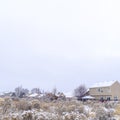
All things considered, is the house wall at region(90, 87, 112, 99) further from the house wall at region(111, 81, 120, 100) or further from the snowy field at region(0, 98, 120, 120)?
the snowy field at region(0, 98, 120, 120)

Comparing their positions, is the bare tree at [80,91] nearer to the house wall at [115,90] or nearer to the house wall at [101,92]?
the house wall at [101,92]

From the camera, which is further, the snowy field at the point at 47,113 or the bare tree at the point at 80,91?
the bare tree at the point at 80,91

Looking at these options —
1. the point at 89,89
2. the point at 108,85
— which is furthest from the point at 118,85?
the point at 89,89

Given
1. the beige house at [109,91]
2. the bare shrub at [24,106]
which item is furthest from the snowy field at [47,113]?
the beige house at [109,91]

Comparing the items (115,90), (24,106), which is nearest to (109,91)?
(115,90)

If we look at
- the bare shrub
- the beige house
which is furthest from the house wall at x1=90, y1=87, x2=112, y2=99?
the bare shrub

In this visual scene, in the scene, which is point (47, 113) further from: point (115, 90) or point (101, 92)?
point (101, 92)

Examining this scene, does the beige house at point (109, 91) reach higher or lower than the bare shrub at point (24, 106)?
higher

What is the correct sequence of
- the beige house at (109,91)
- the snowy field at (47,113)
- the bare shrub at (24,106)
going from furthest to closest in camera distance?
the beige house at (109,91) → the bare shrub at (24,106) → the snowy field at (47,113)

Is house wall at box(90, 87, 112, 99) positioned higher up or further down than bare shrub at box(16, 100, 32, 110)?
higher up

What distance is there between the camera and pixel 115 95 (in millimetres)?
68000

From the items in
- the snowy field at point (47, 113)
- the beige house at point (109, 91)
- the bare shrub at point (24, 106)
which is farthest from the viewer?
the beige house at point (109, 91)

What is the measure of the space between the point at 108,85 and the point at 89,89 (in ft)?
29.6

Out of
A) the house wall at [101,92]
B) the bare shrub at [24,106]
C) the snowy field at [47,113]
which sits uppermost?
the house wall at [101,92]
